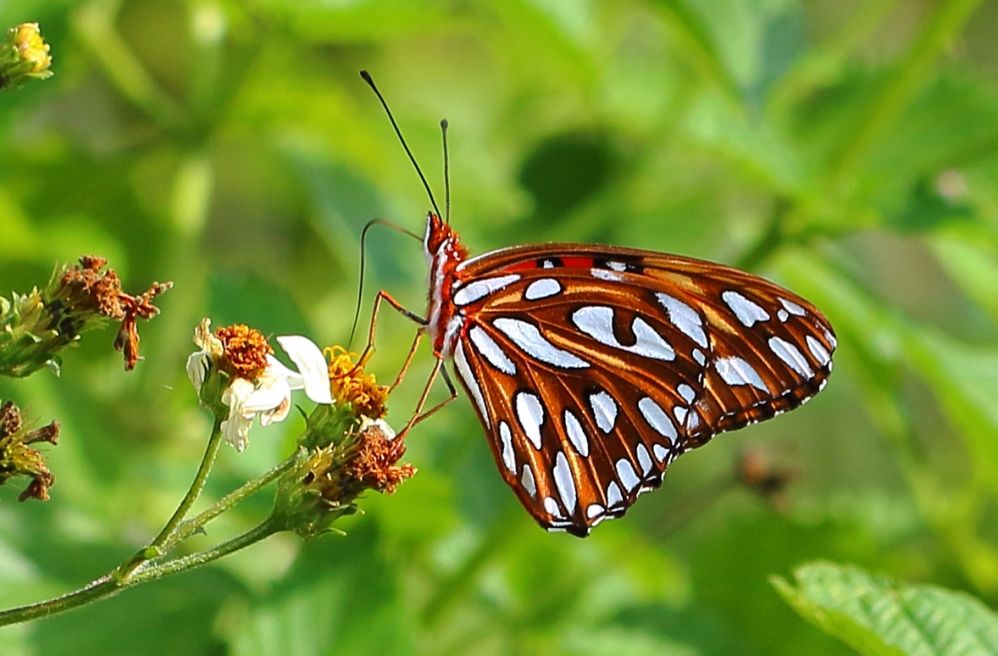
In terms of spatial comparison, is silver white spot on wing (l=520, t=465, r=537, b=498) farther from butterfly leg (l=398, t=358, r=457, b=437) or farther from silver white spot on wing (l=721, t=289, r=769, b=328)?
silver white spot on wing (l=721, t=289, r=769, b=328)

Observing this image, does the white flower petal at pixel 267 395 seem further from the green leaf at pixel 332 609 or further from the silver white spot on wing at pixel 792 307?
the silver white spot on wing at pixel 792 307

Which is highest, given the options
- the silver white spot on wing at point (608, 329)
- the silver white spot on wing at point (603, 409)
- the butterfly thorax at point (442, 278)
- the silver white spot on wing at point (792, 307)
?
the butterfly thorax at point (442, 278)

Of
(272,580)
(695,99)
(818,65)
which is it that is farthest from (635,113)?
(272,580)

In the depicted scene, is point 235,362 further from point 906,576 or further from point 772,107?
point 906,576

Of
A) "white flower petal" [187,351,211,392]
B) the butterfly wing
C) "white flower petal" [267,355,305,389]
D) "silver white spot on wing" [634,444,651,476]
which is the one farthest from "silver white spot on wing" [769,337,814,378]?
"white flower petal" [187,351,211,392]

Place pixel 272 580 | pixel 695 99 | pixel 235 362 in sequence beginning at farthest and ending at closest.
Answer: pixel 695 99 < pixel 272 580 < pixel 235 362

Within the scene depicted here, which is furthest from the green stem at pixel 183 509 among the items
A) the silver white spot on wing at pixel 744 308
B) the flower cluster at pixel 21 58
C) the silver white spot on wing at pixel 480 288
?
the silver white spot on wing at pixel 744 308

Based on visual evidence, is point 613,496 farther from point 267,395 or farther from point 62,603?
point 62,603
